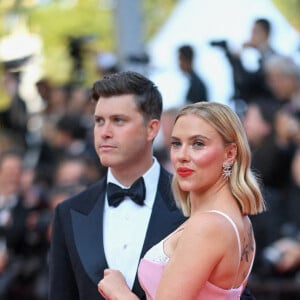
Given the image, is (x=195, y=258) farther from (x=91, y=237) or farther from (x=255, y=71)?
(x=255, y=71)

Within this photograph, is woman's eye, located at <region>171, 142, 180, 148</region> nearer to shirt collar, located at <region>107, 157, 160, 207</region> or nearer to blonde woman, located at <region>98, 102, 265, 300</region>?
blonde woman, located at <region>98, 102, 265, 300</region>

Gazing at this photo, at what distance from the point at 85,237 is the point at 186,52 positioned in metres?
5.83

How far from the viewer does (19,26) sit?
74.8ft

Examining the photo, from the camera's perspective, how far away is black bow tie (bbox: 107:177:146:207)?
4.48 metres

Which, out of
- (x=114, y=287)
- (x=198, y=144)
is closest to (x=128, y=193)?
(x=114, y=287)

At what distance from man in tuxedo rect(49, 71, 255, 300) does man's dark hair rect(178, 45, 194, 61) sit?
17.9ft

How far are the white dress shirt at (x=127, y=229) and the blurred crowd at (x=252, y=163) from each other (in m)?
2.65

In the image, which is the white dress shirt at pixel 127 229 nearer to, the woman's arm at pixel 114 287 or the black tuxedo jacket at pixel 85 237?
the black tuxedo jacket at pixel 85 237

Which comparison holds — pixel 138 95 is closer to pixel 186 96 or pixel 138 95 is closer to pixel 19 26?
pixel 186 96

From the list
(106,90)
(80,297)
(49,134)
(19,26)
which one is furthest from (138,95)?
(19,26)

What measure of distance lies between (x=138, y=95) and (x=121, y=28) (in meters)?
7.34

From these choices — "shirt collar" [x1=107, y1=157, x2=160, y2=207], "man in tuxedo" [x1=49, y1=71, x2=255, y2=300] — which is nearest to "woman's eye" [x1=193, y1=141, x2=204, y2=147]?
"man in tuxedo" [x1=49, y1=71, x2=255, y2=300]

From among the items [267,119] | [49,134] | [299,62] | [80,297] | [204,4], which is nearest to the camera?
[80,297]

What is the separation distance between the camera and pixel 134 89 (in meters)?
4.52
